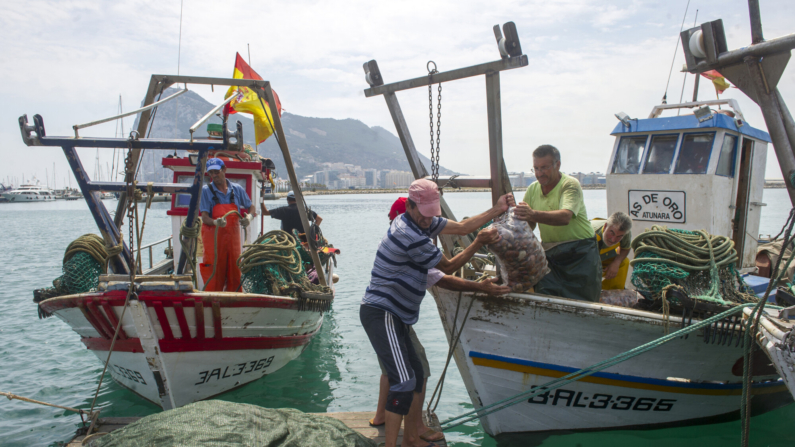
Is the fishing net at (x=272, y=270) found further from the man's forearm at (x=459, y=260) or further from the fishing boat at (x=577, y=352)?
the man's forearm at (x=459, y=260)

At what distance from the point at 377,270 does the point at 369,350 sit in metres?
5.65

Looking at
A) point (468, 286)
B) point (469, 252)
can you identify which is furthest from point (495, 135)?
point (468, 286)

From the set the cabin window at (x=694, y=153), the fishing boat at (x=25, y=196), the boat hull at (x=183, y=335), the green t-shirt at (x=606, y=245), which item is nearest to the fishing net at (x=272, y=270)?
the boat hull at (x=183, y=335)

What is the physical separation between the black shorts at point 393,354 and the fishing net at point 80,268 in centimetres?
370

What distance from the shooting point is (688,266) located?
4.05m

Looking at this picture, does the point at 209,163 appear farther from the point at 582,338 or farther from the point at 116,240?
the point at 582,338

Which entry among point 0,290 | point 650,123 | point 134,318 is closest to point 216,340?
point 134,318

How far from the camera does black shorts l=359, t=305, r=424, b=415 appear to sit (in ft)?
10.9

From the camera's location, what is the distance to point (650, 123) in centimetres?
659

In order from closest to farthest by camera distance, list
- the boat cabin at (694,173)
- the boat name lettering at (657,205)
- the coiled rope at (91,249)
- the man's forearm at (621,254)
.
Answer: the man's forearm at (621,254) → the coiled rope at (91,249) → the boat cabin at (694,173) → the boat name lettering at (657,205)

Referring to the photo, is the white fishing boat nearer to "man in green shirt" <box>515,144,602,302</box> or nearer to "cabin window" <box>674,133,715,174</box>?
"man in green shirt" <box>515,144,602,302</box>

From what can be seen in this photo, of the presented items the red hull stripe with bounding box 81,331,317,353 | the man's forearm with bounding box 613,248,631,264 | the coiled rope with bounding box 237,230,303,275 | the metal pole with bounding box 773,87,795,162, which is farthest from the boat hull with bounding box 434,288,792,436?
the red hull stripe with bounding box 81,331,317,353

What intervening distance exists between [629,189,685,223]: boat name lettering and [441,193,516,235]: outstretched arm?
3594mm

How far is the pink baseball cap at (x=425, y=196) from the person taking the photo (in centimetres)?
318
